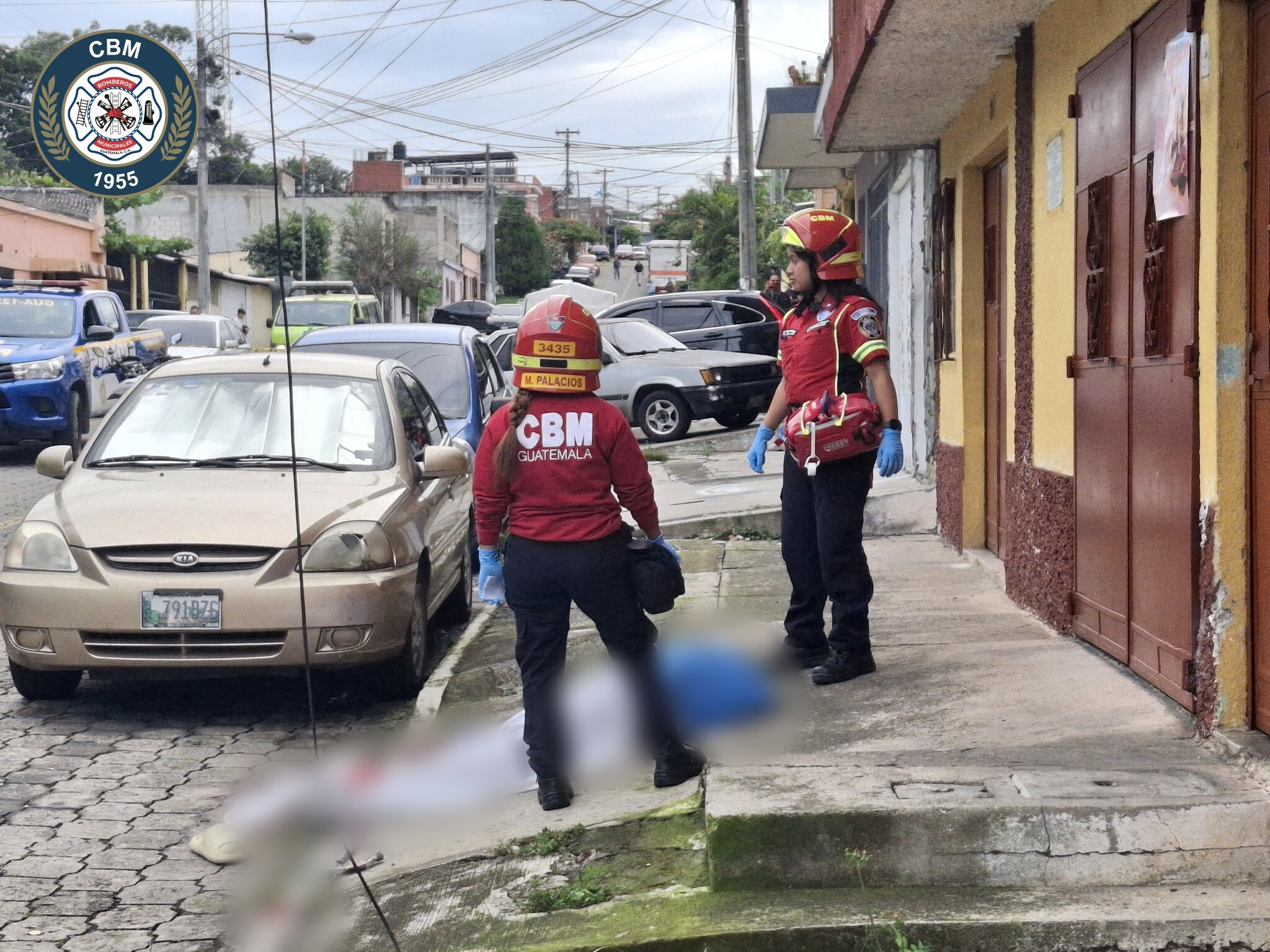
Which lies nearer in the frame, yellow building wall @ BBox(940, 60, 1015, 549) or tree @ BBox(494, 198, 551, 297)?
yellow building wall @ BBox(940, 60, 1015, 549)

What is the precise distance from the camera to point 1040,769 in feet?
13.6

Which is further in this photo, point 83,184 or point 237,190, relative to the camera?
point 237,190

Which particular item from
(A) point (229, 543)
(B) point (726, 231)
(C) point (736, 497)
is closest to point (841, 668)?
(A) point (229, 543)

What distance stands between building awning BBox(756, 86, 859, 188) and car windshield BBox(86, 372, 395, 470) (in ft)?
18.0

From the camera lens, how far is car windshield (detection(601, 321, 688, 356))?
18.7 m

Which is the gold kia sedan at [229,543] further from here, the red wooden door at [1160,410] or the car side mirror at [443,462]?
the red wooden door at [1160,410]

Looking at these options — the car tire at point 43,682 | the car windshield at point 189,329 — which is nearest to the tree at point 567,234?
the car windshield at point 189,329

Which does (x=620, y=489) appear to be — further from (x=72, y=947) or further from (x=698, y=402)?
(x=698, y=402)

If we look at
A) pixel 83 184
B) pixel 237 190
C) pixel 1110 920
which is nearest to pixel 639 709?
pixel 1110 920

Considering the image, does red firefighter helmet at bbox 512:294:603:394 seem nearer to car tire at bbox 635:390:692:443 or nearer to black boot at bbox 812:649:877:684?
black boot at bbox 812:649:877:684

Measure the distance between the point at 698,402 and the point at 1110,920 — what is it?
48.8 ft

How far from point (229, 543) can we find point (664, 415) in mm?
12437

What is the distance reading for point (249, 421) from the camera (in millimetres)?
7254

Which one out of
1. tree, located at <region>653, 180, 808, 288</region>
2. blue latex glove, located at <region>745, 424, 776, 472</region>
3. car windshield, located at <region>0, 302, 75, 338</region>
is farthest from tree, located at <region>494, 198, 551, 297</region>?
blue latex glove, located at <region>745, 424, 776, 472</region>
